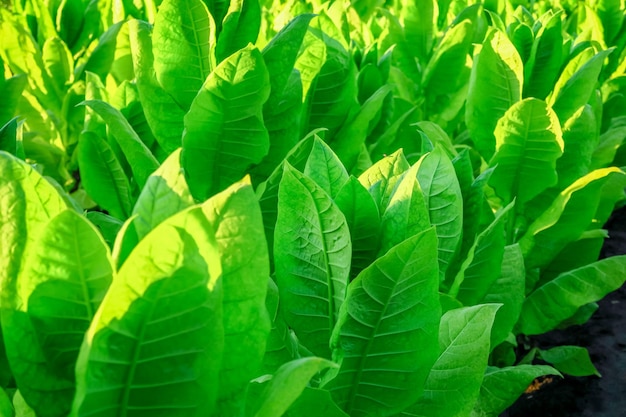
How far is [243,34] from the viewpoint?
5.66 ft

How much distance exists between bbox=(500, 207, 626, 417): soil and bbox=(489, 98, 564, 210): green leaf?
34.2 inches

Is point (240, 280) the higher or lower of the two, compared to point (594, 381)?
higher

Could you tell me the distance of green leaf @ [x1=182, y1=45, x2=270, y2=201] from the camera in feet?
5.08

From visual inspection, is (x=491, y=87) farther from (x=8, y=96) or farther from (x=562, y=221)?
(x=8, y=96)

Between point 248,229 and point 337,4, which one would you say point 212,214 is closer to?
point 248,229

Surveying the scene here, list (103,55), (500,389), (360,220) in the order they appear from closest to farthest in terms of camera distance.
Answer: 1. (360,220)
2. (500,389)
3. (103,55)

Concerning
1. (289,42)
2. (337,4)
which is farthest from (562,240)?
(289,42)

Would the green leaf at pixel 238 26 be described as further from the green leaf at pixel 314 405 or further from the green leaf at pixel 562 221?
the green leaf at pixel 562 221

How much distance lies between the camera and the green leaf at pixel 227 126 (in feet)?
5.08

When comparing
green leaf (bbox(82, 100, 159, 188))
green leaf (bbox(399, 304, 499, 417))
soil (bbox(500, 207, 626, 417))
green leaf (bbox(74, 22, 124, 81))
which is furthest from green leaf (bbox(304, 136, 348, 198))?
green leaf (bbox(74, 22, 124, 81))

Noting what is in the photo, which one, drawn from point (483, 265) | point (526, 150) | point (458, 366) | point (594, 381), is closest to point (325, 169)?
point (458, 366)

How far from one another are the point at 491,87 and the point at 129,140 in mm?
1327

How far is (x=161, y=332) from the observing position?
845mm

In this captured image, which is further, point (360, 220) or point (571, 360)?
point (571, 360)
